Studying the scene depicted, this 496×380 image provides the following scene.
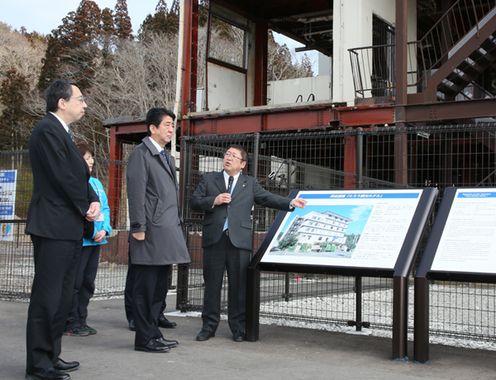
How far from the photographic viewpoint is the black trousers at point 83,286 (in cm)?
658

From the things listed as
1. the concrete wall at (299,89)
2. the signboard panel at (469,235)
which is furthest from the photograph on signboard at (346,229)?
the concrete wall at (299,89)

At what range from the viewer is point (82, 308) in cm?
670

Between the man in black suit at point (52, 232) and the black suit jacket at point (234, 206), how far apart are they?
1870 millimetres

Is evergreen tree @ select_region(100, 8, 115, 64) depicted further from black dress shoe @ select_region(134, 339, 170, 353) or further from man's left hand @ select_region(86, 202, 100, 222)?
man's left hand @ select_region(86, 202, 100, 222)

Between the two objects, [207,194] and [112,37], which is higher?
[112,37]

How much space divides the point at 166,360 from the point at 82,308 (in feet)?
5.59

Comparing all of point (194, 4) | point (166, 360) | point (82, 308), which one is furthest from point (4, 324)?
point (194, 4)

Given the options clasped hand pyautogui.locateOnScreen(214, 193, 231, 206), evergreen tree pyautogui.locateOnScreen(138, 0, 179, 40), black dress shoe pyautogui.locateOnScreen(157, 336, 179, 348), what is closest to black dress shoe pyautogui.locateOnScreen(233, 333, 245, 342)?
black dress shoe pyautogui.locateOnScreen(157, 336, 179, 348)

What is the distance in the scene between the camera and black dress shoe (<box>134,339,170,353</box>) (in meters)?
5.63

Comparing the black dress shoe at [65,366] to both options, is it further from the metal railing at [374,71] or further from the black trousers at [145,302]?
the metal railing at [374,71]

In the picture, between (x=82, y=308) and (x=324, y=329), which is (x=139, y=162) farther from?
(x=324, y=329)

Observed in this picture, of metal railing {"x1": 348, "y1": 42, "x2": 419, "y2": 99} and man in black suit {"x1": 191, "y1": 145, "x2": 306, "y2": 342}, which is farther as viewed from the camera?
metal railing {"x1": 348, "y1": 42, "x2": 419, "y2": 99}

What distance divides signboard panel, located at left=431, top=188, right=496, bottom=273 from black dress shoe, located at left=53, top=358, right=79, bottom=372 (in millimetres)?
2975

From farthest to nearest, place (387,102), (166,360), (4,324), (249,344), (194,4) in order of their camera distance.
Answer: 1. (194,4)
2. (387,102)
3. (4,324)
4. (249,344)
5. (166,360)
